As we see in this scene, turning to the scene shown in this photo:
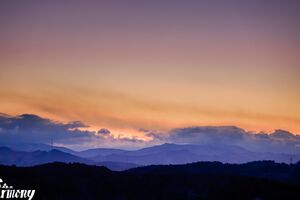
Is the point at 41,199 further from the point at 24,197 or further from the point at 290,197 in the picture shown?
the point at 290,197

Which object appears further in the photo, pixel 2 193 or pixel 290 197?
pixel 290 197

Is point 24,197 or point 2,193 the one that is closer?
point 2,193

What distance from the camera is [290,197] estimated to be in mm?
199125

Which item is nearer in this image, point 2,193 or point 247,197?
point 2,193

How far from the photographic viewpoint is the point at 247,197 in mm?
199000

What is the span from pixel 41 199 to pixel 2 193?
3578cm

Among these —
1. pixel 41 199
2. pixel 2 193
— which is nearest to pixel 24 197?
pixel 41 199

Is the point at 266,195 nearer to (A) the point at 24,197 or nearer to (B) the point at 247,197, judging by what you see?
(B) the point at 247,197

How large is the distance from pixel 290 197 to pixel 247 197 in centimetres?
1999

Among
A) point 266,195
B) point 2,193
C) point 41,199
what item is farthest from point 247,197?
point 2,193

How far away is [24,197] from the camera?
194375mm

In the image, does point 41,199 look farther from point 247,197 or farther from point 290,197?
point 290,197

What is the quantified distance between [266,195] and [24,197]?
11124 cm

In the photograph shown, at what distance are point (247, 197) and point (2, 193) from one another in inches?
4249
